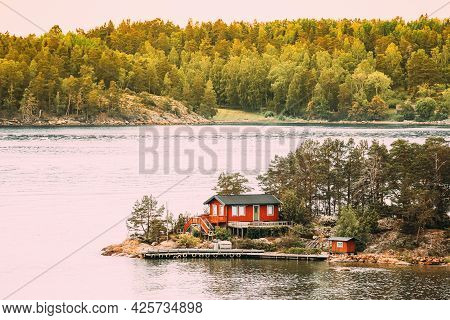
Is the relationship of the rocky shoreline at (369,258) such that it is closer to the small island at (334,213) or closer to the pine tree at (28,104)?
the small island at (334,213)

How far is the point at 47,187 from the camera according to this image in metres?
73.7

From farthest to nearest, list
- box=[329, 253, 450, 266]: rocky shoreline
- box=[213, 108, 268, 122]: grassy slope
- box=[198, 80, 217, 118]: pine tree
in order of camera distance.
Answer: box=[213, 108, 268, 122]: grassy slope
box=[198, 80, 217, 118]: pine tree
box=[329, 253, 450, 266]: rocky shoreline

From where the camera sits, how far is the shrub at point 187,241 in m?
46.4

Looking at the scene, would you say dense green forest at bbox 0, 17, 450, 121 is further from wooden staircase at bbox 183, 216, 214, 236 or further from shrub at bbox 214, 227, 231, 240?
shrub at bbox 214, 227, 231, 240

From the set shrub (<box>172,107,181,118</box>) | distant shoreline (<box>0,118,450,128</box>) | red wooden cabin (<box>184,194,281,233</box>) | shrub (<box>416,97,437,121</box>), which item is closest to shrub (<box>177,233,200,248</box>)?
red wooden cabin (<box>184,194,281,233</box>)

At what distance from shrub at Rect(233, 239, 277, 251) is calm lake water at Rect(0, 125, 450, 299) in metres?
1.79

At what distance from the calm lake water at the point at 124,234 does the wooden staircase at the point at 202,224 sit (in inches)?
130

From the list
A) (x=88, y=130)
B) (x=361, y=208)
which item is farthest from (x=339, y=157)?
(x=88, y=130)

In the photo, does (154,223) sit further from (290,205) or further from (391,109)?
(391,109)

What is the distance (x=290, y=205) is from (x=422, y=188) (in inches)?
245

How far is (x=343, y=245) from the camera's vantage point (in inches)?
1756

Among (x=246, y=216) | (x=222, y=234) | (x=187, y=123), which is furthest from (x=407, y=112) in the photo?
(x=222, y=234)

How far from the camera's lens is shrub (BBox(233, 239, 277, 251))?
1813 inches

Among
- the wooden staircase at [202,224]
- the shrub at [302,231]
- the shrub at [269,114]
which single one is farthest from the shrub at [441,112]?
the wooden staircase at [202,224]
